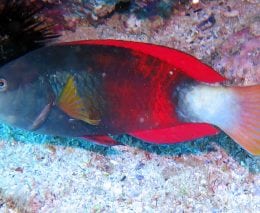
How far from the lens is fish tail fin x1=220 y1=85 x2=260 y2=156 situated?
1.91 metres

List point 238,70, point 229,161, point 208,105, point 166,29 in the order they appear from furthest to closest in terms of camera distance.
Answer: point 166,29 → point 229,161 → point 238,70 → point 208,105

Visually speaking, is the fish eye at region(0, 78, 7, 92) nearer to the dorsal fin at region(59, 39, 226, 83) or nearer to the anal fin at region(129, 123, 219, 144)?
the dorsal fin at region(59, 39, 226, 83)

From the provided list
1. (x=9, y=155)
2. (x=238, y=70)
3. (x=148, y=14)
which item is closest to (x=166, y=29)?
(x=148, y=14)

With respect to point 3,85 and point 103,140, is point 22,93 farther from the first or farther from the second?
point 103,140

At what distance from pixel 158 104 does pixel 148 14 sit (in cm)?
141

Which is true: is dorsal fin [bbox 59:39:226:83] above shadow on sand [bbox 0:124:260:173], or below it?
above

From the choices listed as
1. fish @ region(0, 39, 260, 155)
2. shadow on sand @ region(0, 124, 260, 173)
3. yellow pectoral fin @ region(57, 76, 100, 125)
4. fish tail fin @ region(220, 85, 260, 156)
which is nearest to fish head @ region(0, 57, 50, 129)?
fish @ region(0, 39, 260, 155)

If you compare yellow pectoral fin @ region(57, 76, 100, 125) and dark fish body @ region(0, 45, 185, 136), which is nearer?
yellow pectoral fin @ region(57, 76, 100, 125)

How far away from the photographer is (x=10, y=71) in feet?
6.86

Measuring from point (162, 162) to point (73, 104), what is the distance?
1.08 metres

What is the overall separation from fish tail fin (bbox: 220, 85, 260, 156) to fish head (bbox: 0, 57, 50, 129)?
1.07m

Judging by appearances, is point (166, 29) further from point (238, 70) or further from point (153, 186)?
point (153, 186)

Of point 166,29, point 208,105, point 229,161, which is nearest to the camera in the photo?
point 208,105

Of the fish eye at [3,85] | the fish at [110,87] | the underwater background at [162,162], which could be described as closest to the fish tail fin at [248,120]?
the fish at [110,87]
